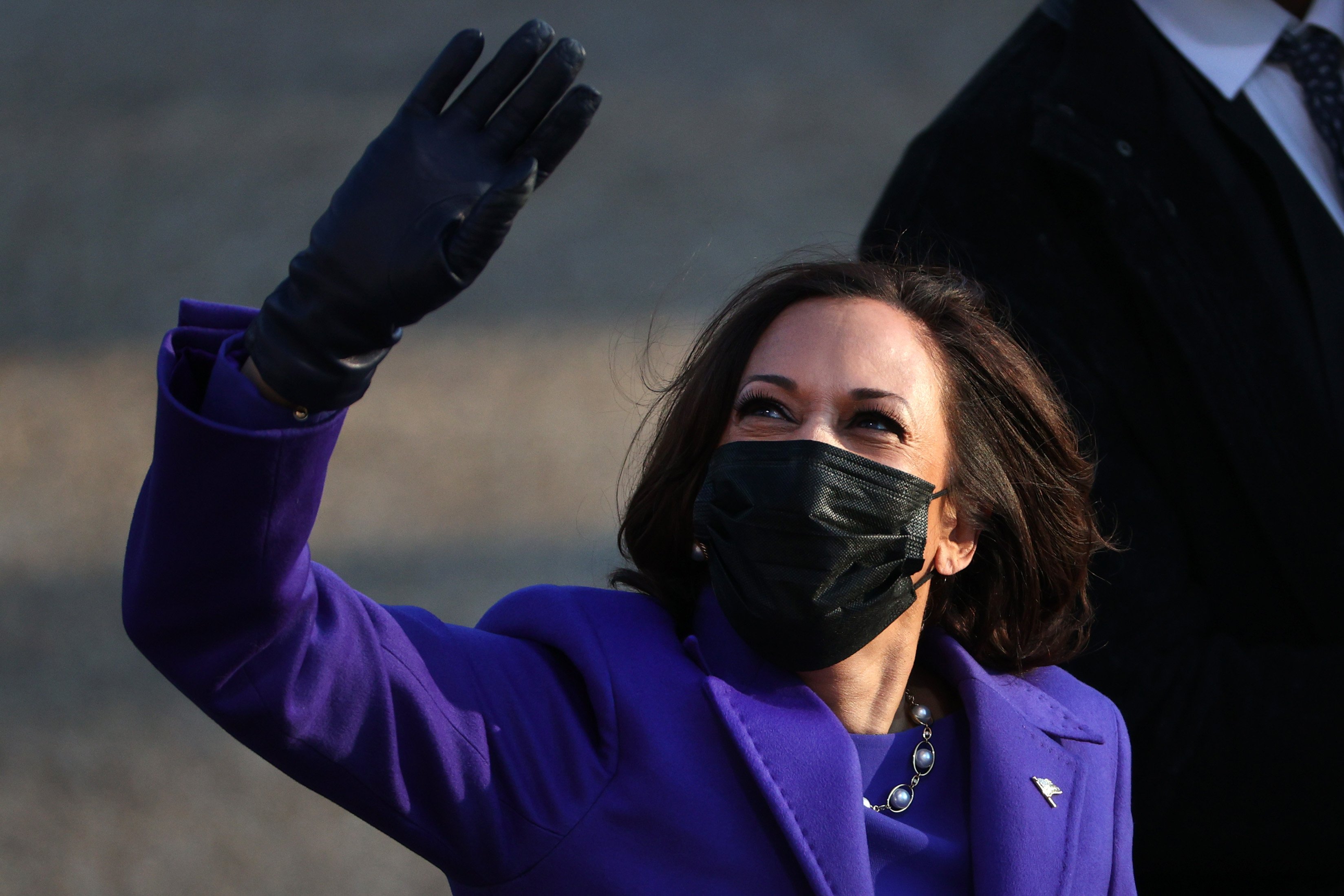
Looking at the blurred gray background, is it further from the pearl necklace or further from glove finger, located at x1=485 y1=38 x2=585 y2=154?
glove finger, located at x1=485 y1=38 x2=585 y2=154

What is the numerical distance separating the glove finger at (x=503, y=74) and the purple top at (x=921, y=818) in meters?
0.87

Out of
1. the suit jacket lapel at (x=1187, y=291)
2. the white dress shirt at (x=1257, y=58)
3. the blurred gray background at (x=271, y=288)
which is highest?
the white dress shirt at (x=1257, y=58)

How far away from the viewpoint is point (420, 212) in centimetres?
120

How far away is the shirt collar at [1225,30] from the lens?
6.59ft

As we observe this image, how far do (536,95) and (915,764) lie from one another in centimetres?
97

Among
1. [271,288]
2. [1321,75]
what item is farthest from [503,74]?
[271,288]

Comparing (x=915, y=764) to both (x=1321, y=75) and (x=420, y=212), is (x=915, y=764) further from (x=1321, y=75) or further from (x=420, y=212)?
(x=1321, y=75)

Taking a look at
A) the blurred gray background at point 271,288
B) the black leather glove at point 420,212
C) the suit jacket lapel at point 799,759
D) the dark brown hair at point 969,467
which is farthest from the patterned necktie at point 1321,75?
the blurred gray background at point 271,288

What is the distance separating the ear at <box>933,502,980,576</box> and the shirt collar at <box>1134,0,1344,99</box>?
2.62 feet

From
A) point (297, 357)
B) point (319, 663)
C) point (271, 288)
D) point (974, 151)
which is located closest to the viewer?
point (297, 357)

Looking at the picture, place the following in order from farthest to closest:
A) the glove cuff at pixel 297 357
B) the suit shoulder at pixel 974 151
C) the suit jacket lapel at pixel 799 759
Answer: the suit shoulder at pixel 974 151, the suit jacket lapel at pixel 799 759, the glove cuff at pixel 297 357

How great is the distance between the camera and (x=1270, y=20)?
2.05m

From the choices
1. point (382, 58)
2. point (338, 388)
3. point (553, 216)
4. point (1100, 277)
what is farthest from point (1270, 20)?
point (382, 58)

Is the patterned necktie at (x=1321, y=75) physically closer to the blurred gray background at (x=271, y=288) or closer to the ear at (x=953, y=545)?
the ear at (x=953, y=545)
